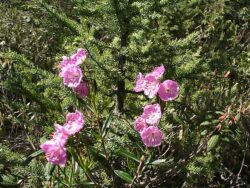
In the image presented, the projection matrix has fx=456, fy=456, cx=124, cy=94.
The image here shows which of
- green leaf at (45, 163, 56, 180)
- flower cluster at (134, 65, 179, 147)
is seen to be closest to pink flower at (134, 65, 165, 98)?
flower cluster at (134, 65, 179, 147)

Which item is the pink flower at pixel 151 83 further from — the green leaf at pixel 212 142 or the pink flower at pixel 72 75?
the green leaf at pixel 212 142

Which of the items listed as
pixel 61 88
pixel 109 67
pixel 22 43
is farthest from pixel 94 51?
pixel 22 43

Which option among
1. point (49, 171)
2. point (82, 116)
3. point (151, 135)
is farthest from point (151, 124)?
point (49, 171)

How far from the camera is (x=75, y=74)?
175 cm

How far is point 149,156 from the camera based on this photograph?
1937mm

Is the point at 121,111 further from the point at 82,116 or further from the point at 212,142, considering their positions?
the point at 82,116

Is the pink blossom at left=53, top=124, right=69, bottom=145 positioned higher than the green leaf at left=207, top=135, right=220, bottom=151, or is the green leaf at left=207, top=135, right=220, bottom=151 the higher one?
the pink blossom at left=53, top=124, right=69, bottom=145

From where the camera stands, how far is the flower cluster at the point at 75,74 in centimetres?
175

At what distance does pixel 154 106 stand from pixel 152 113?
29 mm

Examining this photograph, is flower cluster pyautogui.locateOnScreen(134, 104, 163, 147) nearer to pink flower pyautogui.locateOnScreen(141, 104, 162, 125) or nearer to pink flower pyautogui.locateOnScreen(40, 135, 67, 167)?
pink flower pyautogui.locateOnScreen(141, 104, 162, 125)

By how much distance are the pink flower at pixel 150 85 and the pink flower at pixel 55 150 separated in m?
0.37

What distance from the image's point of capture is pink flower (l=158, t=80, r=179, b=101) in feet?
5.64

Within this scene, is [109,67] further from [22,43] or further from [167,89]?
[22,43]

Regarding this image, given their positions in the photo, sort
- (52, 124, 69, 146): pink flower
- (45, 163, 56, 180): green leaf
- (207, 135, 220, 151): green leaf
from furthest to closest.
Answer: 1. (207, 135, 220, 151): green leaf
2. (45, 163, 56, 180): green leaf
3. (52, 124, 69, 146): pink flower
